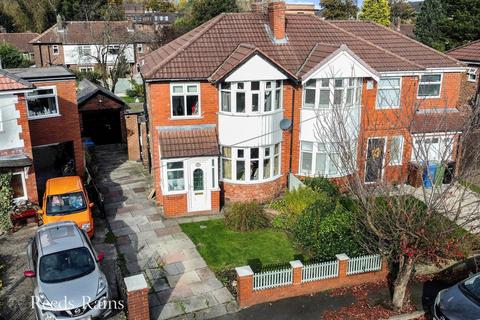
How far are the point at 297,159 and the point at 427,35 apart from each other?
1441 inches

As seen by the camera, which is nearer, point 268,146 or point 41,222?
point 41,222

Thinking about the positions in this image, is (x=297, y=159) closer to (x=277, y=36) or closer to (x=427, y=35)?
(x=277, y=36)

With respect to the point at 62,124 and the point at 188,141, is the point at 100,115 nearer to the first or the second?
the point at 62,124

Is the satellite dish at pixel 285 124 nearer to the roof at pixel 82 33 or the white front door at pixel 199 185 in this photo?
the white front door at pixel 199 185

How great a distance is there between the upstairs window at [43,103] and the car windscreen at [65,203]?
5.08m

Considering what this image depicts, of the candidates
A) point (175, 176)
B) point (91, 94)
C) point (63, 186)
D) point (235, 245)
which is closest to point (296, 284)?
point (235, 245)

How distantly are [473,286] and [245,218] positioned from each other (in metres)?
7.90

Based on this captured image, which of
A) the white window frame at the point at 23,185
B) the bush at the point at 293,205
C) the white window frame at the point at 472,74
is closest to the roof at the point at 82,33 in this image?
the white window frame at the point at 472,74

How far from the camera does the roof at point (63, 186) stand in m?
15.7

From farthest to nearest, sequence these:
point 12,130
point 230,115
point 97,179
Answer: point 97,179 < point 230,115 < point 12,130

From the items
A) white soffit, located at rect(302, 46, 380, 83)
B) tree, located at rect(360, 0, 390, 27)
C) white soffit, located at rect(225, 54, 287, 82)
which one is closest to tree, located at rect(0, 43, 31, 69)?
white soffit, located at rect(225, 54, 287, 82)

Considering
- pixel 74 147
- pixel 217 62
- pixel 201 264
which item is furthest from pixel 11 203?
pixel 217 62

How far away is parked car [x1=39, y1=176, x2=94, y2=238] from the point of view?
15.0m

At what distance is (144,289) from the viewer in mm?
10258
